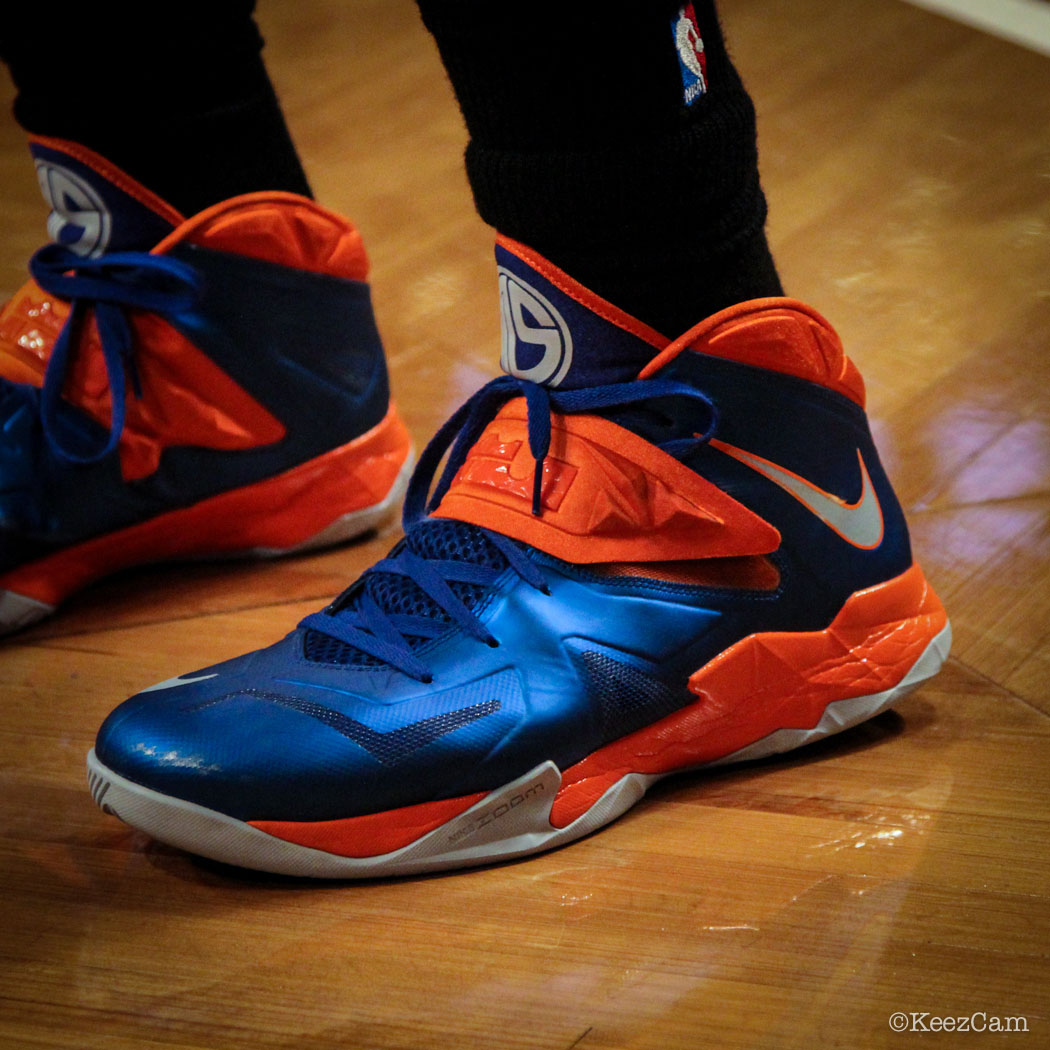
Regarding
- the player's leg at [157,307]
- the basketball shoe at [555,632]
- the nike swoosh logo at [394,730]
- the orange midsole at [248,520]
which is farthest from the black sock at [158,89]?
the nike swoosh logo at [394,730]

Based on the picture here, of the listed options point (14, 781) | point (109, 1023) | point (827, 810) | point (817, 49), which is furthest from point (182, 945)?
point (817, 49)

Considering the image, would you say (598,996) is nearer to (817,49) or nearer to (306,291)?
(306,291)

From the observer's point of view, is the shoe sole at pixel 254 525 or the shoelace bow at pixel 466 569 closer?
the shoelace bow at pixel 466 569

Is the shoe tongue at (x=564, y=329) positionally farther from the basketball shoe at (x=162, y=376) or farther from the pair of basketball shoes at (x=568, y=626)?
the basketball shoe at (x=162, y=376)

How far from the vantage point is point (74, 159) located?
81cm

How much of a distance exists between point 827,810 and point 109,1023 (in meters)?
0.38

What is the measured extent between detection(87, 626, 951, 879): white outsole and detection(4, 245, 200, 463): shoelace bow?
0.95 ft

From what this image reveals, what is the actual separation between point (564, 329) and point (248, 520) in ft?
1.29

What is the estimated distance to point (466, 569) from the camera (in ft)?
2.08

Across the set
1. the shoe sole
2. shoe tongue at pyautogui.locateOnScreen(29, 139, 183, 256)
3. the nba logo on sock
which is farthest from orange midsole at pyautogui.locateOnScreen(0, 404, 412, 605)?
the nba logo on sock

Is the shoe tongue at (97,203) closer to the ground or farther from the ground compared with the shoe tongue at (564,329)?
farther from the ground

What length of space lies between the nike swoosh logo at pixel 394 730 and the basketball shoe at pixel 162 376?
1.05ft
